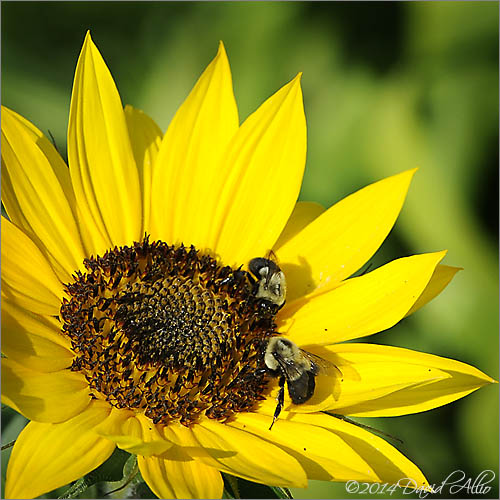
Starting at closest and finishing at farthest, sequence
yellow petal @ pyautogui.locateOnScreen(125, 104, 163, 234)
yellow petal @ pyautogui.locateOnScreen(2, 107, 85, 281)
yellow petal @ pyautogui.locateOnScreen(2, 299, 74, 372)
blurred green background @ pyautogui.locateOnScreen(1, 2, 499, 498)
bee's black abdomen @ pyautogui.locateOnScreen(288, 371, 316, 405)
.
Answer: yellow petal @ pyautogui.locateOnScreen(2, 299, 74, 372) → bee's black abdomen @ pyautogui.locateOnScreen(288, 371, 316, 405) → yellow petal @ pyautogui.locateOnScreen(2, 107, 85, 281) → yellow petal @ pyautogui.locateOnScreen(125, 104, 163, 234) → blurred green background @ pyautogui.locateOnScreen(1, 2, 499, 498)

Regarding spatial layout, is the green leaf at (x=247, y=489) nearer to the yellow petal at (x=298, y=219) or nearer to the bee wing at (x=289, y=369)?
the bee wing at (x=289, y=369)

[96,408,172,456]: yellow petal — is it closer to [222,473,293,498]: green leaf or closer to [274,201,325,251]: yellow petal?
[222,473,293,498]: green leaf

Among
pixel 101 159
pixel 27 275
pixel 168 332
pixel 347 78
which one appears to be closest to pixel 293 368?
pixel 168 332

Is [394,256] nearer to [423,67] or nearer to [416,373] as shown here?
[423,67]

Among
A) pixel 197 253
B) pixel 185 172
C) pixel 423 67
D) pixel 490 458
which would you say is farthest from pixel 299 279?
pixel 423 67

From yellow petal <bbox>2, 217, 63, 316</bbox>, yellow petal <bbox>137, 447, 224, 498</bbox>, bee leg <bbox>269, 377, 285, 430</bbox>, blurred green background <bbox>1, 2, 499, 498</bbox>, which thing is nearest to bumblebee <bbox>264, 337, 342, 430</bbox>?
bee leg <bbox>269, 377, 285, 430</bbox>

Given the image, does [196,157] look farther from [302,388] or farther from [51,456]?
[51,456]

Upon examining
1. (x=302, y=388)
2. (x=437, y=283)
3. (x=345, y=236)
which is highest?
(x=345, y=236)

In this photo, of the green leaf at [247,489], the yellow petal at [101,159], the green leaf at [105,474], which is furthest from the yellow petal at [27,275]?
the green leaf at [247,489]
